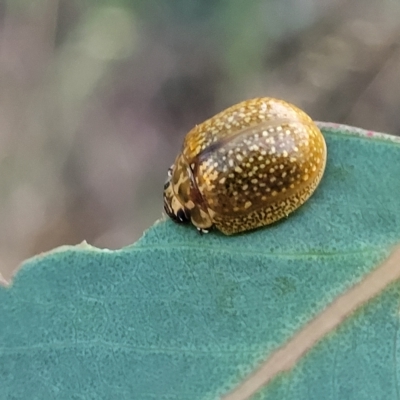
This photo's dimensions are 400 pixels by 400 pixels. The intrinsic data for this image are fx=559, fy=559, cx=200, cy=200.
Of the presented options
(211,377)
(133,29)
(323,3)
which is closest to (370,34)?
(323,3)

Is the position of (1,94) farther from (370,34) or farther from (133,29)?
(370,34)

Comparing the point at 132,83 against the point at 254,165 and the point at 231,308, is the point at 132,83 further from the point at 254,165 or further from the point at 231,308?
the point at 231,308

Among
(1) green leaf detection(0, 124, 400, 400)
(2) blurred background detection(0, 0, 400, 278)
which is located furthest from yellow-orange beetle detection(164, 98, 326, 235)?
(2) blurred background detection(0, 0, 400, 278)

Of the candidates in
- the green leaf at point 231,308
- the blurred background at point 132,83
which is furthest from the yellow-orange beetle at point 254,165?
the blurred background at point 132,83

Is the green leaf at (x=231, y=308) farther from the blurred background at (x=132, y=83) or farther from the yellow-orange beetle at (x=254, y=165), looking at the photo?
the blurred background at (x=132, y=83)

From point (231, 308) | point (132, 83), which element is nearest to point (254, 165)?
point (231, 308)

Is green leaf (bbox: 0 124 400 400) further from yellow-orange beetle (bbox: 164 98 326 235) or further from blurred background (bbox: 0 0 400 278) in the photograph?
blurred background (bbox: 0 0 400 278)
